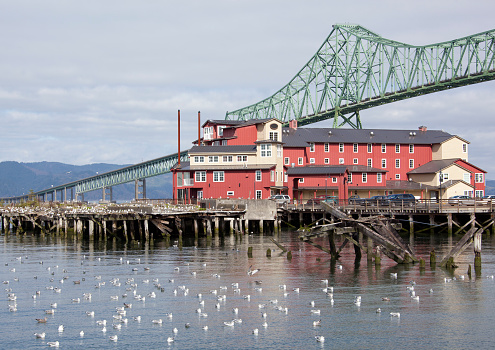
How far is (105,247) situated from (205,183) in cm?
3133

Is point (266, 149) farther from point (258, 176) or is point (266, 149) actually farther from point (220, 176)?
point (220, 176)

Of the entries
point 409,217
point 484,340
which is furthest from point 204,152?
point 484,340

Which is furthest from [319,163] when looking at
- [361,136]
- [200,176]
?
[200,176]

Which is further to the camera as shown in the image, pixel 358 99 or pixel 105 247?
pixel 358 99

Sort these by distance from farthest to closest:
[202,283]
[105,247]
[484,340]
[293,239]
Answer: [293,239] < [105,247] < [202,283] < [484,340]

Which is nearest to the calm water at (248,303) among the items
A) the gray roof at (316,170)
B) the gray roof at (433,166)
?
the gray roof at (316,170)

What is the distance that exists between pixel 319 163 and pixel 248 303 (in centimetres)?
7232

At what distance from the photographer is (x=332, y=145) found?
103875 millimetres

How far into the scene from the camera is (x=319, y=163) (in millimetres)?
103375

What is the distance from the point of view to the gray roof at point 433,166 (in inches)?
3899

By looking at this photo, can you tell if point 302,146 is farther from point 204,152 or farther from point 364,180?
point 204,152

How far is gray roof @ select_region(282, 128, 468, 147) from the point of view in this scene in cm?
10369

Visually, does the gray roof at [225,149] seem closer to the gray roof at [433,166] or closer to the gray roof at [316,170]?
the gray roof at [316,170]

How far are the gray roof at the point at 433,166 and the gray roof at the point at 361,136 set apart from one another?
11.8ft
